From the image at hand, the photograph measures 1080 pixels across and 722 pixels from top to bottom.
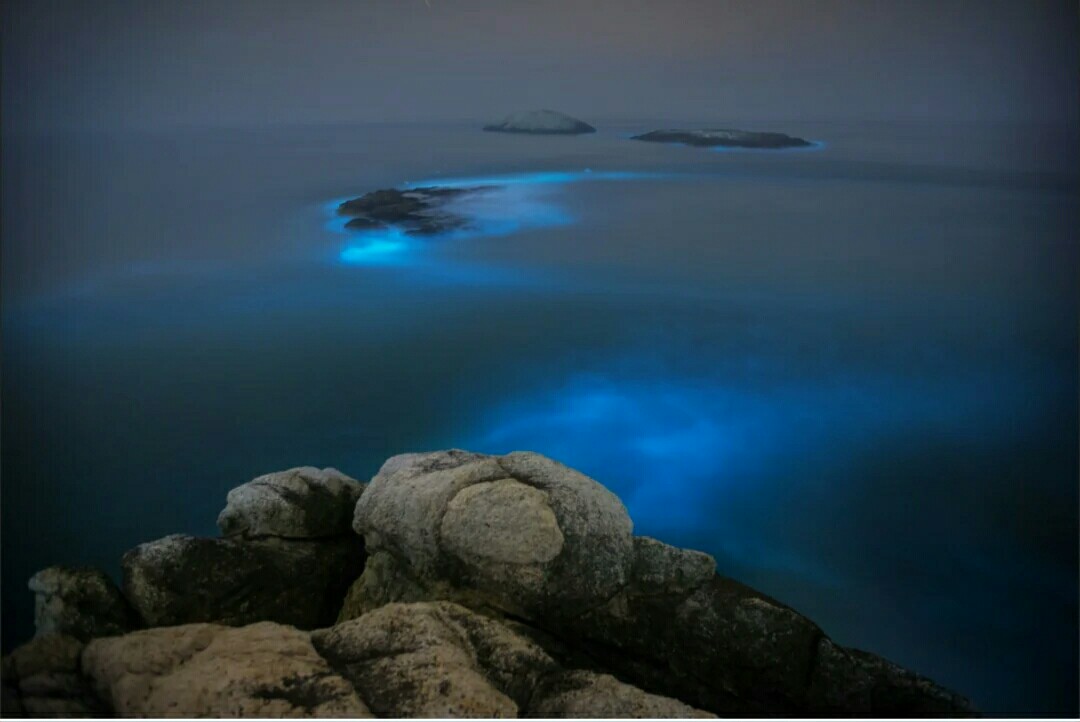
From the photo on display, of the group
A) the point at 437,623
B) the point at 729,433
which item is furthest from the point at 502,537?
the point at 729,433

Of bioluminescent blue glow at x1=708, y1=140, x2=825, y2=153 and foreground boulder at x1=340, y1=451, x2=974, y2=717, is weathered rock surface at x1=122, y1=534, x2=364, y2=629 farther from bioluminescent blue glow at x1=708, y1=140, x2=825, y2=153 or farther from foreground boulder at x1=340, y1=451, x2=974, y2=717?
bioluminescent blue glow at x1=708, y1=140, x2=825, y2=153

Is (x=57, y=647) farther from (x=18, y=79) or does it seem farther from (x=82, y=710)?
(x=18, y=79)

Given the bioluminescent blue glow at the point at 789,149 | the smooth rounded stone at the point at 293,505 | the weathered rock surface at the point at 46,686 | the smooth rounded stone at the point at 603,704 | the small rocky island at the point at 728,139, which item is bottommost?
the smooth rounded stone at the point at 603,704

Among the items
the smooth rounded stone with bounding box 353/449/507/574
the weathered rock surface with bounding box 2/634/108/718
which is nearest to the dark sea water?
the smooth rounded stone with bounding box 353/449/507/574

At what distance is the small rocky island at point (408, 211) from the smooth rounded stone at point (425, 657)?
302cm

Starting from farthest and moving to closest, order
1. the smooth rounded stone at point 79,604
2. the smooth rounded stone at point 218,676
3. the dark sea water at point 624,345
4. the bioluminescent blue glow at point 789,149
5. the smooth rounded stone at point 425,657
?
the bioluminescent blue glow at point 789,149
the dark sea water at point 624,345
the smooth rounded stone at point 79,604
the smooth rounded stone at point 425,657
the smooth rounded stone at point 218,676

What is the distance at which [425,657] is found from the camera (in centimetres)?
401

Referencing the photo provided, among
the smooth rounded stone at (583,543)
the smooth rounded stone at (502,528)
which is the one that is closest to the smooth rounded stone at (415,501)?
the smooth rounded stone at (502,528)

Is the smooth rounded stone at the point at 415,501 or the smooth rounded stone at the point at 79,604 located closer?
the smooth rounded stone at the point at 79,604

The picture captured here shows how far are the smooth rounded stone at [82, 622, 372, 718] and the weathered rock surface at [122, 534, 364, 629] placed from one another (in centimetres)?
63

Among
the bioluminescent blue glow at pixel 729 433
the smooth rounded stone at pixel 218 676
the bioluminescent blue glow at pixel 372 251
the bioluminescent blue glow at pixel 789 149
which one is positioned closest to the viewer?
the smooth rounded stone at pixel 218 676

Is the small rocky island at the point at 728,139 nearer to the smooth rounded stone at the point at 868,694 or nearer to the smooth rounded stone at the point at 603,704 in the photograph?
the smooth rounded stone at the point at 868,694

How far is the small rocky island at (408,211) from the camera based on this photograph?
6125mm

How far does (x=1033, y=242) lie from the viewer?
5.49 m
